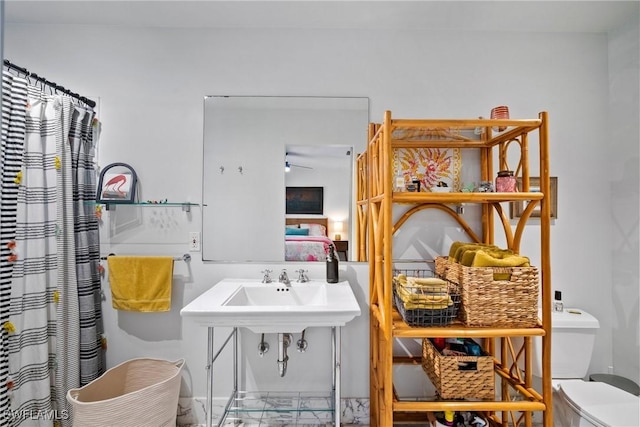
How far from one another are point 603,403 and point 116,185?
106 inches

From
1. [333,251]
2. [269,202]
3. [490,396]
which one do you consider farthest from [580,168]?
[269,202]

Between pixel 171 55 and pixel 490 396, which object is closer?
pixel 490 396

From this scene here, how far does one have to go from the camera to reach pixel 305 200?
1.96 metres

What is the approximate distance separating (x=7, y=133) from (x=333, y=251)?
5.34ft

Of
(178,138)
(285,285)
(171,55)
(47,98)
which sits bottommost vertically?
(285,285)

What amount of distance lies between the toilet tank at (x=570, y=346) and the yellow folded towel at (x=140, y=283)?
200cm

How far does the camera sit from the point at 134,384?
1.84 m

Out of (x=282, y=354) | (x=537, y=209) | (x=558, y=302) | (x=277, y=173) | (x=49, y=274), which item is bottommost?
(x=282, y=354)

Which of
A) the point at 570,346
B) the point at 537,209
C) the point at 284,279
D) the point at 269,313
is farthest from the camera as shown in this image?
the point at 537,209

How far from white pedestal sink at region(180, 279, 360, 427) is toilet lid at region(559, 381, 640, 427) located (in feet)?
3.64

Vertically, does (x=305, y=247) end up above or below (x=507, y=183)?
below

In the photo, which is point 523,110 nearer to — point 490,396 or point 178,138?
point 490,396

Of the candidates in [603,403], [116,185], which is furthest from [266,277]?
[603,403]

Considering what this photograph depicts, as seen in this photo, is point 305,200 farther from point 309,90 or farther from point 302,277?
point 309,90
